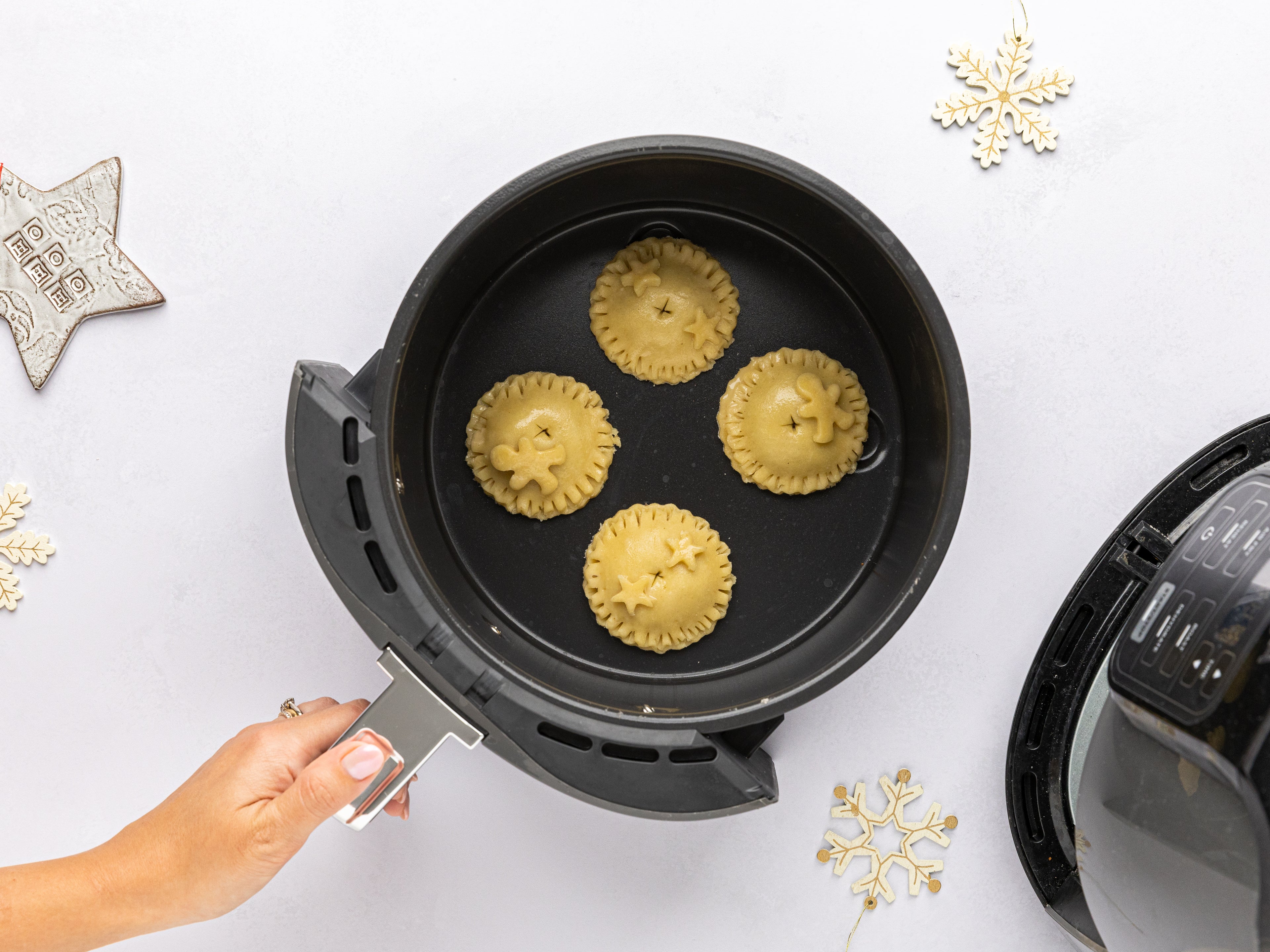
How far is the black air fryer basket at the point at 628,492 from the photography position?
1292 millimetres

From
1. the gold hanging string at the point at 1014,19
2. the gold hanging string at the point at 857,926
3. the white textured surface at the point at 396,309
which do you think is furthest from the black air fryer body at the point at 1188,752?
the gold hanging string at the point at 1014,19

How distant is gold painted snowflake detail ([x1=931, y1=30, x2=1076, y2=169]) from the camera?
61.1 inches

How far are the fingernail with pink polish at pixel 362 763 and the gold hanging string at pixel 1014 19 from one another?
1703 millimetres

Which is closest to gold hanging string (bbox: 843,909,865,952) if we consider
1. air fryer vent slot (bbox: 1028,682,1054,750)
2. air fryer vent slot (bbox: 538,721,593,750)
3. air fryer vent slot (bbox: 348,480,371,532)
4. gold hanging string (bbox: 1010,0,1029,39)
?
air fryer vent slot (bbox: 1028,682,1054,750)

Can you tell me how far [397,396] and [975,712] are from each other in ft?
4.05

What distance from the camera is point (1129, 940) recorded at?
1210mm

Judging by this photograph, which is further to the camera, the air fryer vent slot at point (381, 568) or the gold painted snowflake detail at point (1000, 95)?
the gold painted snowflake detail at point (1000, 95)

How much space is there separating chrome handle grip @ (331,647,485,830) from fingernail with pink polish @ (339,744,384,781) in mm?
21

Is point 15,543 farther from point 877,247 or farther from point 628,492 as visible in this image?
point 877,247

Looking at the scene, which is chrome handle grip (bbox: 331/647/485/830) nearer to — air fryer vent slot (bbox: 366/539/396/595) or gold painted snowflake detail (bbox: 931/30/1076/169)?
air fryer vent slot (bbox: 366/539/396/595)

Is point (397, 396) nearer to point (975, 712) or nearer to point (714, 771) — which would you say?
point (714, 771)

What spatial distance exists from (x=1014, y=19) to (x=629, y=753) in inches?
60.0

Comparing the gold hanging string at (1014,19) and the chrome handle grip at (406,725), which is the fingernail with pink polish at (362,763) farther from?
the gold hanging string at (1014,19)

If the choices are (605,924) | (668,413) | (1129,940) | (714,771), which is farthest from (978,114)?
(605,924)
